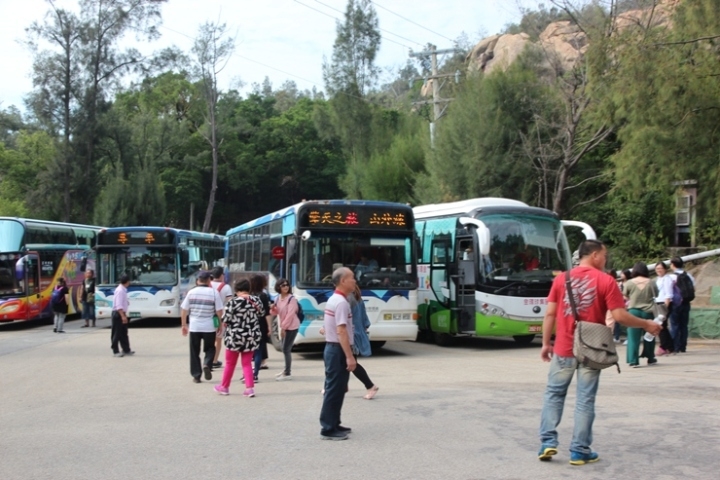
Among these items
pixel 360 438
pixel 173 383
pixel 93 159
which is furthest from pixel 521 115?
pixel 93 159

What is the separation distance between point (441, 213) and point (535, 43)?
1580 centimetres

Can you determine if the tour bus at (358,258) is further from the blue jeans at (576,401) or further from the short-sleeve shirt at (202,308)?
the blue jeans at (576,401)

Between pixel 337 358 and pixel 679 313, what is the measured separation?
32.0ft

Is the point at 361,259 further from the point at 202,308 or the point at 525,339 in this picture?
the point at 525,339

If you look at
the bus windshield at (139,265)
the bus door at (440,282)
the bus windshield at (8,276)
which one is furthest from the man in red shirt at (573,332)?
the bus windshield at (8,276)

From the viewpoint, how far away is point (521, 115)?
106 ft

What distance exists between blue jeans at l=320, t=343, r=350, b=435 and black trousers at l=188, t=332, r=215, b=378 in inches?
175

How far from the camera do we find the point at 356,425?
8938 mm

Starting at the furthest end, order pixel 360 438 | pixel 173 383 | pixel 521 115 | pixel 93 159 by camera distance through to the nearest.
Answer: pixel 93 159 → pixel 521 115 → pixel 173 383 → pixel 360 438

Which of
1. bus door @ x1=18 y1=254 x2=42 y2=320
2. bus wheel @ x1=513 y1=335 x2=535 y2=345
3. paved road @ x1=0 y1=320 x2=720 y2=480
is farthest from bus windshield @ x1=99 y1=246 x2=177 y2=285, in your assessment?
bus wheel @ x1=513 y1=335 x2=535 y2=345

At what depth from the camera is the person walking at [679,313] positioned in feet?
50.9

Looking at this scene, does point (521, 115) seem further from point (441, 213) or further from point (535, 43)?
point (441, 213)

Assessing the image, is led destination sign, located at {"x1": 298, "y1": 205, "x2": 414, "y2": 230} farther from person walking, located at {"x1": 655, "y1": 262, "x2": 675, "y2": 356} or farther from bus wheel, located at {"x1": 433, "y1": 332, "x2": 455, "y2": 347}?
person walking, located at {"x1": 655, "y1": 262, "x2": 675, "y2": 356}

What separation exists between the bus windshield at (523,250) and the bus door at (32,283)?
54.3 feet
